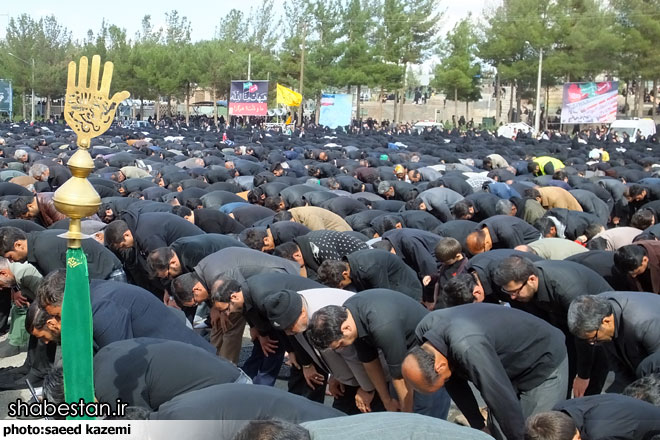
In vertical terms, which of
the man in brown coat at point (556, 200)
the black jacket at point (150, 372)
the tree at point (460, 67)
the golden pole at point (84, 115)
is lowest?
the black jacket at point (150, 372)

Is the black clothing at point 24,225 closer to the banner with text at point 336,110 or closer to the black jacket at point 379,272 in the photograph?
the black jacket at point 379,272

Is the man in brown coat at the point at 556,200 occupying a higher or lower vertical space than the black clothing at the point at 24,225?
higher

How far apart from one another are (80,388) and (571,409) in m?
1.80

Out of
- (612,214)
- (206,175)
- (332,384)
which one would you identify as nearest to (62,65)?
(206,175)

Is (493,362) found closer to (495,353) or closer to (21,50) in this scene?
(495,353)

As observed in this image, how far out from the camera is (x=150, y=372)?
3.29 metres

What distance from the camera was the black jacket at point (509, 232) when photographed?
651 cm

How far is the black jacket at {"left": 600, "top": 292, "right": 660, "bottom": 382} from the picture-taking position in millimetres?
3816

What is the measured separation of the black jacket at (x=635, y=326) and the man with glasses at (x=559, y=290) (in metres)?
0.29

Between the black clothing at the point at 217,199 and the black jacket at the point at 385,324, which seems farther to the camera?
the black clothing at the point at 217,199

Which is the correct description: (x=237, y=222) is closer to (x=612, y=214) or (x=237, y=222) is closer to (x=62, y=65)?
(x=612, y=214)

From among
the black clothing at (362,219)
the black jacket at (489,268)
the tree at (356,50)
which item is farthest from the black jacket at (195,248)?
the tree at (356,50)

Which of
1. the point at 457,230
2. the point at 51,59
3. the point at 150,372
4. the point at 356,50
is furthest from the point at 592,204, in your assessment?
the point at 51,59

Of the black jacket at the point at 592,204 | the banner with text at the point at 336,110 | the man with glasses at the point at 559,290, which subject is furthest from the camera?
the banner with text at the point at 336,110
